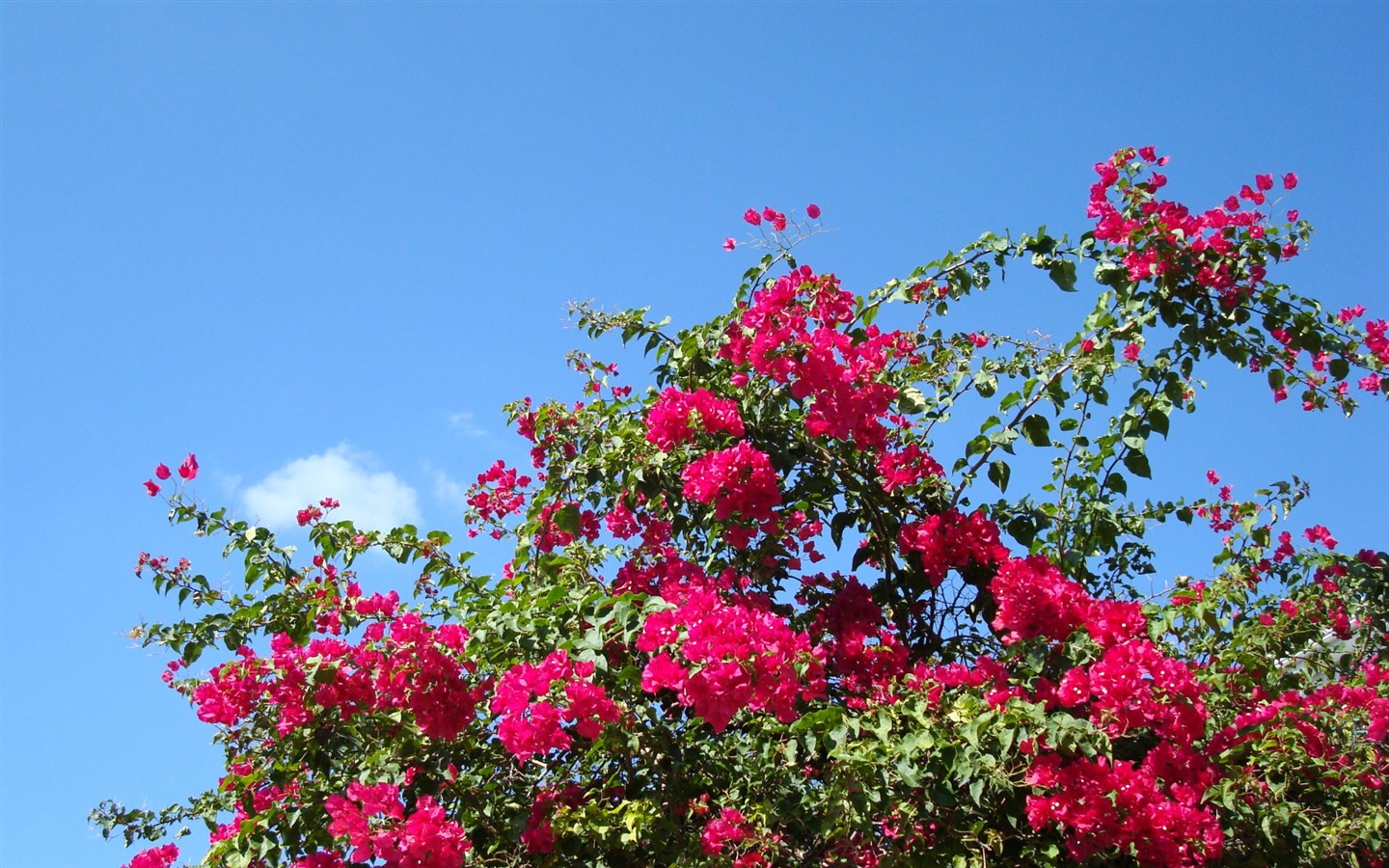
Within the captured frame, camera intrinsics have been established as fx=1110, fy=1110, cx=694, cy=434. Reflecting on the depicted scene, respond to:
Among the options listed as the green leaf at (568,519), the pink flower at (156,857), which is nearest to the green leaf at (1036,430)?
the green leaf at (568,519)

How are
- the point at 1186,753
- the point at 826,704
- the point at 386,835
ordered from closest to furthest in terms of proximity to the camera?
the point at 386,835
the point at 1186,753
the point at 826,704

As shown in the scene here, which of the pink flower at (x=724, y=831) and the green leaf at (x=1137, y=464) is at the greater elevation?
the green leaf at (x=1137, y=464)

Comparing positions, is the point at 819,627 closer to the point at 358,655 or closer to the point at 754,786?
the point at 754,786

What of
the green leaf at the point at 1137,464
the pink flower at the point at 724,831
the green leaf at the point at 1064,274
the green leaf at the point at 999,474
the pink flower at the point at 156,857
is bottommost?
the pink flower at the point at 724,831

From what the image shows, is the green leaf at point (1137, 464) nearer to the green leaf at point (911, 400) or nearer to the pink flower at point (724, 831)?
the green leaf at point (911, 400)

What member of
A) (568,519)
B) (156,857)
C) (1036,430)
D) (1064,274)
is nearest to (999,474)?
(1036,430)

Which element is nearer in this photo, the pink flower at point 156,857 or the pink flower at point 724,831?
the pink flower at point 724,831

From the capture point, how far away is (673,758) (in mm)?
3639

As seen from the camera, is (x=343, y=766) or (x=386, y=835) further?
(x=343, y=766)

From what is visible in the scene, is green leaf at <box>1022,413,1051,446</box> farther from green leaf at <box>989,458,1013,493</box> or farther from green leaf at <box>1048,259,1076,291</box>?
green leaf at <box>1048,259,1076,291</box>

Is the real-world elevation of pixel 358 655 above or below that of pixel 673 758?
above

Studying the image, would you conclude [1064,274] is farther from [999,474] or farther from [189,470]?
[189,470]

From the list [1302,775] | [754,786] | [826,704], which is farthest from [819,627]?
[1302,775]

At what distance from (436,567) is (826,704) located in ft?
5.13
